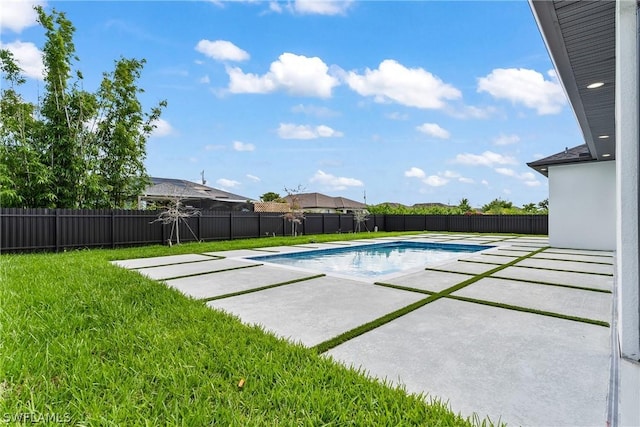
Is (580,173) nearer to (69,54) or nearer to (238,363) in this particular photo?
(238,363)

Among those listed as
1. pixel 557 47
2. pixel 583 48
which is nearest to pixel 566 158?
pixel 583 48

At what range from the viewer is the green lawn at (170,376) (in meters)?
1.48

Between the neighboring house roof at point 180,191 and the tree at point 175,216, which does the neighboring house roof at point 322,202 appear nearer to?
the neighboring house roof at point 180,191

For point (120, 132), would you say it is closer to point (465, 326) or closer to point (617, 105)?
point (465, 326)

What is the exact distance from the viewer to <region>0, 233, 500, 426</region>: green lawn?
4.84 ft

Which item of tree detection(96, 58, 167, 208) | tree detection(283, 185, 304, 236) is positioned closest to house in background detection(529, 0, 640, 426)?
tree detection(283, 185, 304, 236)

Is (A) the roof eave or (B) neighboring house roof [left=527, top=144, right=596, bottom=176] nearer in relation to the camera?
(A) the roof eave

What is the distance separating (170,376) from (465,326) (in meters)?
2.31

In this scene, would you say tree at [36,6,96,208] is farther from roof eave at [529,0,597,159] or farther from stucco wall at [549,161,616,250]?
stucco wall at [549,161,616,250]

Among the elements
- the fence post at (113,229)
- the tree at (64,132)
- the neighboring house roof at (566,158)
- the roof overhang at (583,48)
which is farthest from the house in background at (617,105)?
the tree at (64,132)

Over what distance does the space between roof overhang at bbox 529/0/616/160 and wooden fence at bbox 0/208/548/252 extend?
32.7 ft

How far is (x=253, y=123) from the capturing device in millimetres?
17234

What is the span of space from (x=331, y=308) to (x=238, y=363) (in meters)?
1.45

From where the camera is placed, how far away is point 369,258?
27.7ft
